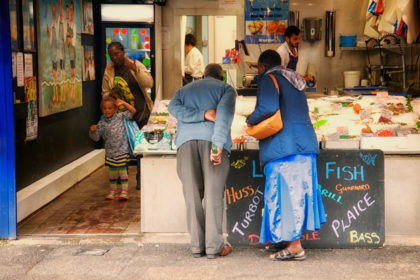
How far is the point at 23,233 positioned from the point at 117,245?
114cm

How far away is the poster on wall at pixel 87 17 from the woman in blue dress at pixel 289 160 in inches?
205

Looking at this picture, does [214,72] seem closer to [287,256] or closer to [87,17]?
[287,256]

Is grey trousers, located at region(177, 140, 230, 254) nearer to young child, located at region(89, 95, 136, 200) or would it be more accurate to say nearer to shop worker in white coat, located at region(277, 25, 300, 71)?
young child, located at region(89, 95, 136, 200)

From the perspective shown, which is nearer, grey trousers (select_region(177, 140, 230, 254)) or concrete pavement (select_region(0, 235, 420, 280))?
concrete pavement (select_region(0, 235, 420, 280))

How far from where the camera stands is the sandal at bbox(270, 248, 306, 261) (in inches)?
232

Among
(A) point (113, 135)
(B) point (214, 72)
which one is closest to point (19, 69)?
(A) point (113, 135)

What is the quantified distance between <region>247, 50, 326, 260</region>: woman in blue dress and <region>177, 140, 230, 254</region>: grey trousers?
0.44m

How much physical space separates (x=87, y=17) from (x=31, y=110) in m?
3.18

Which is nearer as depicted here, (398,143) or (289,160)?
(289,160)

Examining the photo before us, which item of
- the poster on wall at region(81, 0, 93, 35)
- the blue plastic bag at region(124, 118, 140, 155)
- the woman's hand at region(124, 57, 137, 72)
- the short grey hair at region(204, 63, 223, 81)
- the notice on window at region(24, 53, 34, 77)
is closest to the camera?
the short grey hair at region(204, 63, 223, 81)

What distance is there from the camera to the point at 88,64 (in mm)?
10570

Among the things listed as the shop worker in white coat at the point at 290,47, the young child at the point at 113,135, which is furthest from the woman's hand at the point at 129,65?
the shop worker in white coat at the point at 290,47

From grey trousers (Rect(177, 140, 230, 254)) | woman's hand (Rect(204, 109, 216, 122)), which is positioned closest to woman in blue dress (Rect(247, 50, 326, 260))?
woman's hand (Rect(204, 109, 216, 122))

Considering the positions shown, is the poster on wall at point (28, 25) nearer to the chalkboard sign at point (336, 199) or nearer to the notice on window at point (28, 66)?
the notice on window at point (28, 66)
